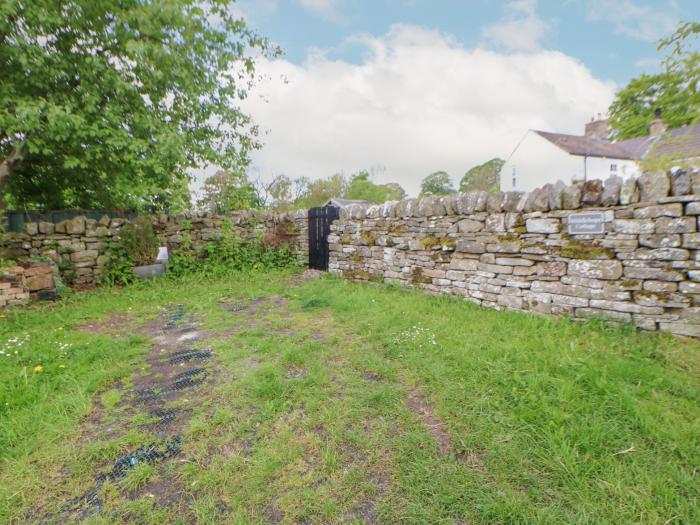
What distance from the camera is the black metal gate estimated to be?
6883 millimetres

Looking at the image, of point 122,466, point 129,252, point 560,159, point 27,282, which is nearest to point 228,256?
point 129,252

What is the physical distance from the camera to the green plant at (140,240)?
254 inches

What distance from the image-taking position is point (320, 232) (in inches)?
275

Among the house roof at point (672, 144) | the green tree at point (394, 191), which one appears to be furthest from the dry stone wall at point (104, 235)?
the green tree at point (394, 191)

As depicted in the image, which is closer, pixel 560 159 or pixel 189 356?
pixel 189 356

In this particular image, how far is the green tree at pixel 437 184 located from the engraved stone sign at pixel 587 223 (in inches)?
1542

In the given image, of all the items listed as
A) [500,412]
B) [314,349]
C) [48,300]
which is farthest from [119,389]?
[48,300]

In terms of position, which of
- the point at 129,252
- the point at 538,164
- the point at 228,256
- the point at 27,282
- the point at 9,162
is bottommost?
the point at 27,282

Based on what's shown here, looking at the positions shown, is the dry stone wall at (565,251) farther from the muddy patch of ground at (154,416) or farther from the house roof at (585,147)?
the house roof at (585,147)

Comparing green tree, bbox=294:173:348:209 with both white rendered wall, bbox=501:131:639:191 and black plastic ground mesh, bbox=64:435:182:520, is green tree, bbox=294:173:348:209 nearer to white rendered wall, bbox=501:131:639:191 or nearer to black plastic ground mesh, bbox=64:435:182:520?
white rendered wall, bbox=501:131:639:191

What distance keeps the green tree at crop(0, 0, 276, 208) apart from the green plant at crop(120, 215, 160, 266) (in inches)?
35.1

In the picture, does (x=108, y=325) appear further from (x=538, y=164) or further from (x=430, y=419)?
(x=538, y=164)

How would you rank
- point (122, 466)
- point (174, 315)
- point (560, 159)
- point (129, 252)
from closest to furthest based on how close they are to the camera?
point (122, 466), point (174, 315), point (129, 252), point (560, 159)

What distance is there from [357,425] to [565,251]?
2.98 metres
